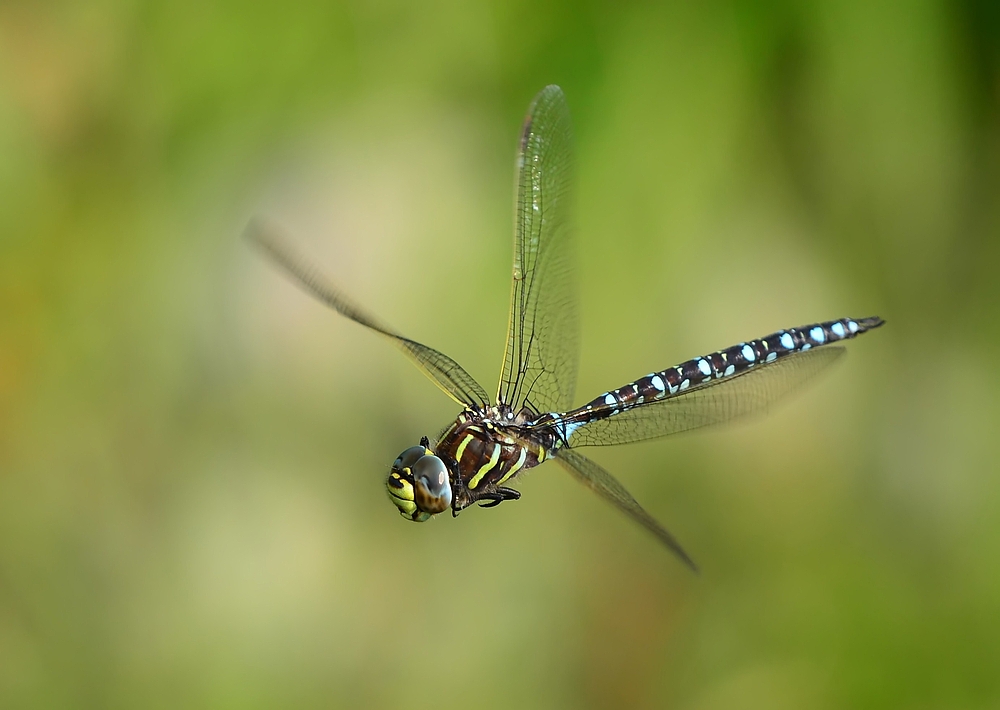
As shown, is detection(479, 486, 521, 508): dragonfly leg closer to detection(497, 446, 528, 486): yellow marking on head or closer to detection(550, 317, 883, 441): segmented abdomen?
detection(497, 446, 528, 486): yellow marking on head

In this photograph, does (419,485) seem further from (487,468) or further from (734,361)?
(734,361)

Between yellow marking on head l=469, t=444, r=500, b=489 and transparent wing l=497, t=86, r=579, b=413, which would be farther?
transparent wing l=497, t=86, r=579, b=413

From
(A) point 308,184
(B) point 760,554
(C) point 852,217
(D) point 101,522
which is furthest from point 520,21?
(D) point 101,522

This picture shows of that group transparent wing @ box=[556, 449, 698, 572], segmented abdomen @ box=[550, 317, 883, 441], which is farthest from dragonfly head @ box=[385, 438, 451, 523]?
segmented abdomen @ box=[550, 317, 883, 441]

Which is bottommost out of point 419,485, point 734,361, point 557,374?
point 419,485

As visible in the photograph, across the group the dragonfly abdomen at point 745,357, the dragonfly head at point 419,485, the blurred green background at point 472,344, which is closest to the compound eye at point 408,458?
the dragonfly head at point 419,485

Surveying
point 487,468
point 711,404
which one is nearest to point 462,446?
point 487,468

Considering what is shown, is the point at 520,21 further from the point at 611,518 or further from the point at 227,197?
the point at 611,518
